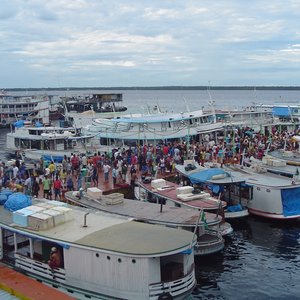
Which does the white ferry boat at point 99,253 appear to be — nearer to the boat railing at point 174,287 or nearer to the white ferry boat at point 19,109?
the boat railing at point 174,287

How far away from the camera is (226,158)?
4006cm

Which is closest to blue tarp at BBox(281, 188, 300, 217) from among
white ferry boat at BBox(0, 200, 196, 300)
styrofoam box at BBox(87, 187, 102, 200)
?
styrofoam box at BBox(87, 187, 102, 200)

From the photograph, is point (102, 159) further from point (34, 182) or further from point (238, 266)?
point (238, 266)

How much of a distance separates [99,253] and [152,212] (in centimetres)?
623

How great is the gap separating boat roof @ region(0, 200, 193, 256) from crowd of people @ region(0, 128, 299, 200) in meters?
10.3

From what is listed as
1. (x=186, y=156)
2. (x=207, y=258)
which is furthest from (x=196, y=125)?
(x=207, y=258)

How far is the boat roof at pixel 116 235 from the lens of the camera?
15.2m

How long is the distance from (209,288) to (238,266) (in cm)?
273

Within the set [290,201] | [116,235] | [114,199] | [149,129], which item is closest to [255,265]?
[290,201]

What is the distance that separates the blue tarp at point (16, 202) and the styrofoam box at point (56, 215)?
2281mm

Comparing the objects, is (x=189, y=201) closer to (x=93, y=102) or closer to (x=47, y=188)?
(x=47, y=188)

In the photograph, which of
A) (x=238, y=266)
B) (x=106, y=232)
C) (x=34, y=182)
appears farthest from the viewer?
(x=34, y=182)

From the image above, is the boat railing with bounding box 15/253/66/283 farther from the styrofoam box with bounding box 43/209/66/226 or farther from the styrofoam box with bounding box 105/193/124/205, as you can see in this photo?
Result: the styrofoam box with bounding box 105/193/124/205

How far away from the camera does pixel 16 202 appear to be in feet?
64.2
